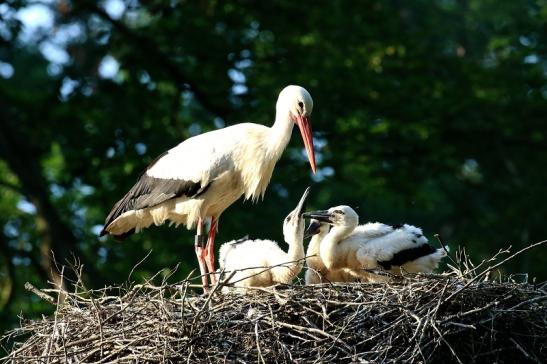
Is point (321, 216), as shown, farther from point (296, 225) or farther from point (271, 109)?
point (271, 109)

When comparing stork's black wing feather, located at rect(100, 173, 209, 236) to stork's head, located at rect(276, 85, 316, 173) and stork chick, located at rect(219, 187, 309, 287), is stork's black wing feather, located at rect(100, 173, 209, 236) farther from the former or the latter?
stork's head, located at rect(276, 85, 316, 173)

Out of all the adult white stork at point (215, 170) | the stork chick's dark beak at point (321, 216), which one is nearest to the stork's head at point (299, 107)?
the adult white stork at point (215, 170)

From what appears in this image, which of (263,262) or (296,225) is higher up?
(296,225)

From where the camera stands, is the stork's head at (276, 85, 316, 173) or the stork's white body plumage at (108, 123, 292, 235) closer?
the stork's head at (276, 85, 316, 173)

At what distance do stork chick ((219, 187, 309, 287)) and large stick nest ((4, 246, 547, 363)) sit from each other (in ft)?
2.99

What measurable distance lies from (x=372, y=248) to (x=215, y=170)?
61.4 inches

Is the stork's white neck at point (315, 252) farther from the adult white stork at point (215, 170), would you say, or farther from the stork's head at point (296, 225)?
the adult white stork at point (215, 170)

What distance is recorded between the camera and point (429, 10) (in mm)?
24672

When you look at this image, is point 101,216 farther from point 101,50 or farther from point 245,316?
point 245,316

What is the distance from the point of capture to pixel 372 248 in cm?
1021

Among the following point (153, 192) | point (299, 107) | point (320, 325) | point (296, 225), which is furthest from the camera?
point (153, 192)

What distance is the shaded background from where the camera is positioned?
1739 centimetres

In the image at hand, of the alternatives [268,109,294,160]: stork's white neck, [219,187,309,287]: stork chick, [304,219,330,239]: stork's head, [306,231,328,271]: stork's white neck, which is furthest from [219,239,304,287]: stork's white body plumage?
[268,109,294,160]: stork's white neck

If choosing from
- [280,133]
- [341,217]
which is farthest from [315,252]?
[280,133]
